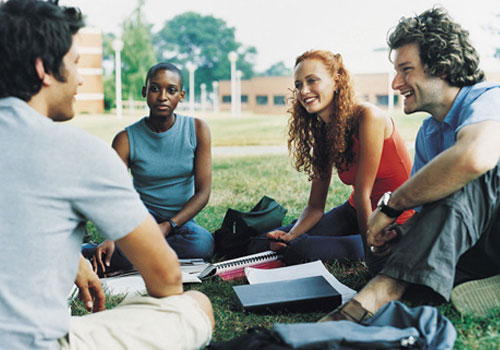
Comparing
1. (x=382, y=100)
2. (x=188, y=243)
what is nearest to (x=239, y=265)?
(x=188, y=243)

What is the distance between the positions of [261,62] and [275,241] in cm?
6919

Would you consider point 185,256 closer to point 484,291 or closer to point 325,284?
point 325,284

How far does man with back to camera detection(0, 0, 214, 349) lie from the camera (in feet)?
5.07

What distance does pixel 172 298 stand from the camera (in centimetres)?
192

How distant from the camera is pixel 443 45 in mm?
2582

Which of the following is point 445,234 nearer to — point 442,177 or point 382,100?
point 442,177

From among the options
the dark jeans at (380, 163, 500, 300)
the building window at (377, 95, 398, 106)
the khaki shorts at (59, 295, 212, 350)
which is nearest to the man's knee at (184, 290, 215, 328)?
the khaki shorts at (59, 295, 212, 350)

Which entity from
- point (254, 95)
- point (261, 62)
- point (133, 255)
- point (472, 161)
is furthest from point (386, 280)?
point (261, 62)

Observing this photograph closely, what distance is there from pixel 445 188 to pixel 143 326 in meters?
1.33

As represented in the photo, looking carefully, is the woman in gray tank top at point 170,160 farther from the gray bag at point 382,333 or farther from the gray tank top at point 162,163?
the gray bag at point 382,333

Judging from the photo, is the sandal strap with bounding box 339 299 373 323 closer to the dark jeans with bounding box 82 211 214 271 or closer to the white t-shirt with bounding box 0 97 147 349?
the white t-shirt with bounding box 0 97 147 349

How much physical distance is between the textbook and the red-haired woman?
660 millimetres

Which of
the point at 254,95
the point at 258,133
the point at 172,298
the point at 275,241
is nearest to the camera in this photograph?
the point at 172,298

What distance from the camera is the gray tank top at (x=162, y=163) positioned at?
12.3ft
